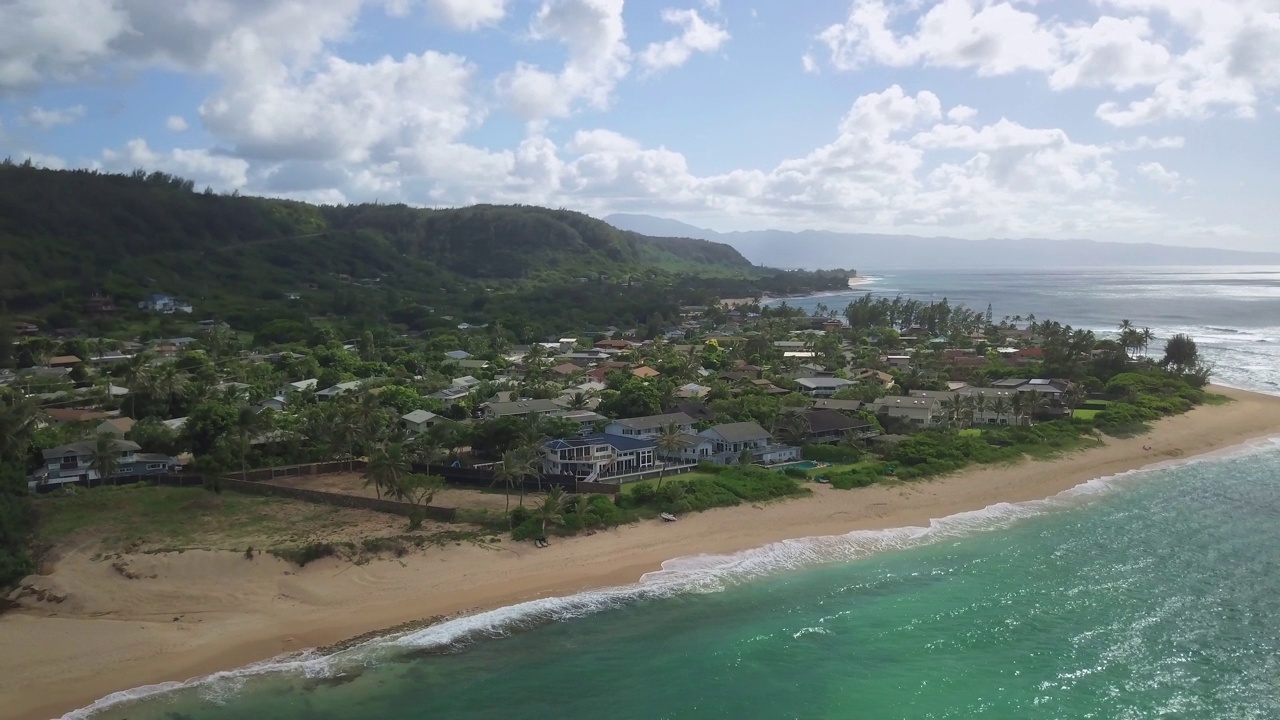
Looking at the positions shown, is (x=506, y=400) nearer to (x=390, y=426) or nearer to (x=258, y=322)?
(x=390, y=426)

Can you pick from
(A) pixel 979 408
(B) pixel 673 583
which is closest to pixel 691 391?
(A) pixel 979 408

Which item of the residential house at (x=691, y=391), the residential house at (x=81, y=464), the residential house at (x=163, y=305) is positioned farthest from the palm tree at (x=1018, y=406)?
the residential house at (x=163, y=305)

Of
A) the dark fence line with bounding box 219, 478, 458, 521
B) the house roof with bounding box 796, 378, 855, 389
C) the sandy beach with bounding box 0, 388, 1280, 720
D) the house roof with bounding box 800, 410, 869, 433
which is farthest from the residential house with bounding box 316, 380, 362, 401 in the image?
the house roof with bounding box 796, 378, 855, 389

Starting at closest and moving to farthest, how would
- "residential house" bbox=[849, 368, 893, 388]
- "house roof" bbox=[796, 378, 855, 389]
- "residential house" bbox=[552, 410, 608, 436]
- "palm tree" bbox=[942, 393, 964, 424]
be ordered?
"residential house" bbox=[552, 410, 608, 436], "palm tree" bbox=[942, 393, 964, 424], "house roof" bbox=[796, 378, 855, 389], "residential house" bbox=[849, 368, 893, 388]

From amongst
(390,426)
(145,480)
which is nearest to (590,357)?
(390,426)

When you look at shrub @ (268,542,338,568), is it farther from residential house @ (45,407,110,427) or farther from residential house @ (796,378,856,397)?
residential house @ (796,378,856,397)

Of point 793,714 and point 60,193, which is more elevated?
point 60,193
